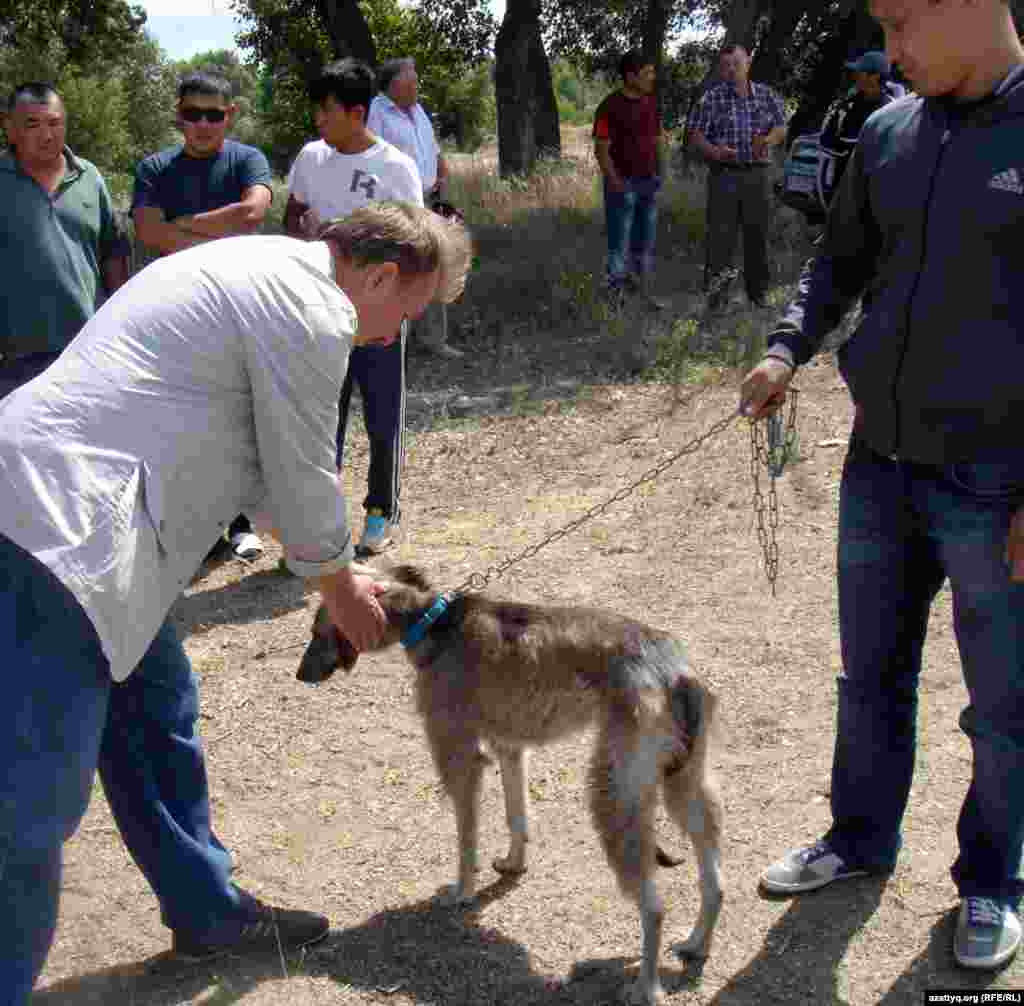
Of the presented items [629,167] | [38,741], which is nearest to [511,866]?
[38,741]

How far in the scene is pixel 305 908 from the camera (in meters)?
3.99

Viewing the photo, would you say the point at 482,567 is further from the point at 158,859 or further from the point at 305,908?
the point at 158,859

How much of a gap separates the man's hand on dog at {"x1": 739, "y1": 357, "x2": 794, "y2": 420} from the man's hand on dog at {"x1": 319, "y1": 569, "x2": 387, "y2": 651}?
1.21m

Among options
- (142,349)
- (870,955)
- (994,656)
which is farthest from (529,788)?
(142,349)

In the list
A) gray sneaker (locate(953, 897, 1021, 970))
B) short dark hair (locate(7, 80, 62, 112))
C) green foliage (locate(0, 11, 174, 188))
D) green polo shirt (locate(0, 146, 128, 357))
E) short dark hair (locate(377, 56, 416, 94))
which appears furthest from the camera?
green foliage (locate(0, 11, 174, 188))

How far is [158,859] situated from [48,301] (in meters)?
3.02

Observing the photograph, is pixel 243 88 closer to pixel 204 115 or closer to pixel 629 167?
pixel 629 167

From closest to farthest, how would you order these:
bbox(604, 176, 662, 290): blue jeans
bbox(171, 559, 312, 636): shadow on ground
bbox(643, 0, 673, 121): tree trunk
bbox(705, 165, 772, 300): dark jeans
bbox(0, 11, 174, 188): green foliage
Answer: bbox(171, 559, 312, 636): shadow on ground
bbox(705, 165, 772, 300): dark jeans
bbox(604, 176, 662, 290): blue jeans
bbox(643, 0, 673, 121): tree trunk
bbox(0, 11, 174, 188): green foliage

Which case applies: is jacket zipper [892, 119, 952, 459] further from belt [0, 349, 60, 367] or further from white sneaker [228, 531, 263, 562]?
white sneaker [228, 531, 263, 562]

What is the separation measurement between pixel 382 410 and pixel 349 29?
40.1 ft

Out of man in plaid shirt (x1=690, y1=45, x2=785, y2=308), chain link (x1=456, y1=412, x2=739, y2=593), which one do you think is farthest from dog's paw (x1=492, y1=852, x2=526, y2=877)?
man in plaid shirt (x1=690, y1=45, x2=785, y2=308)

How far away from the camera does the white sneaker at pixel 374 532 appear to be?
22.1 ft

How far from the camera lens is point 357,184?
6441mm

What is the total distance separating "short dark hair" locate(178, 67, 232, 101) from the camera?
6.46 m
